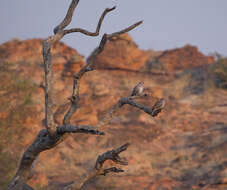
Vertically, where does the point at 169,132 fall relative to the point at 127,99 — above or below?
below

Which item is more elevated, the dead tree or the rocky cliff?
the dead tree

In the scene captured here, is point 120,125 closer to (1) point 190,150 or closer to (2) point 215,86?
(1) point 190,150

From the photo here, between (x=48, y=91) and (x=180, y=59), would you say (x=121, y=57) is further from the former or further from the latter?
(x=48, y=91)

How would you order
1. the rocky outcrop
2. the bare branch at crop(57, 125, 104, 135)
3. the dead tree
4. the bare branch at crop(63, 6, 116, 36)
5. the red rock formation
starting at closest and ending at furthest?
the bare branch at crop(57, 125, 104, 135), the dead tree, the bare branch at crop(63, 6, 116, 36), the red rock formation, the rocky outcrop

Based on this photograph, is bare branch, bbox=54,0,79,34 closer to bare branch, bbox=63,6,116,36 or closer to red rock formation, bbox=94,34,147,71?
bare branch, bbox=63,6,116,36

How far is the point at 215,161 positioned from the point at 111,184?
3.82 meters

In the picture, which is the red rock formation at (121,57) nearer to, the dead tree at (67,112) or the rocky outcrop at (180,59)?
the rocky outcrop at (180,59)

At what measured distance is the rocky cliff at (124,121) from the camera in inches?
375

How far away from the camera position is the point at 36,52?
1864 centimetres

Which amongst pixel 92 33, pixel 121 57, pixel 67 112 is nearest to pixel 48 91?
pixel 67 112

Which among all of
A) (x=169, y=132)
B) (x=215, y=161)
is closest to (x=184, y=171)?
(x=215, y=161)

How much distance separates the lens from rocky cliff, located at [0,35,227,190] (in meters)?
9.52

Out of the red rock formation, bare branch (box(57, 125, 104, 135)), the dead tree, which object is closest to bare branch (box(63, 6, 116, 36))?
the dead tree

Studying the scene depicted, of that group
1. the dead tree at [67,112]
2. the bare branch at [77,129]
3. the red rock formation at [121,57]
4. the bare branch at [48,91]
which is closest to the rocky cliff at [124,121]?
the red rock formation at [121,57]
